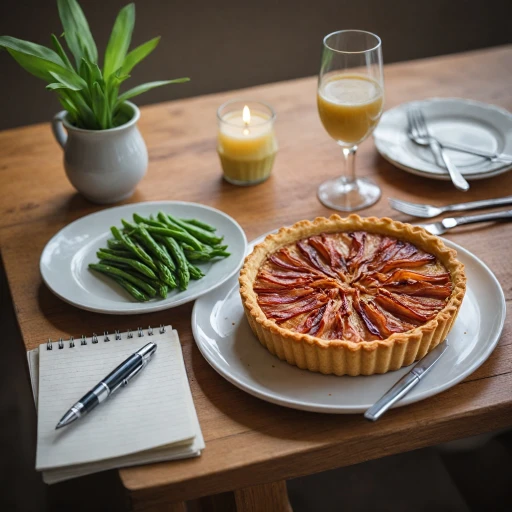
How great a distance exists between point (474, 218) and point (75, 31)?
124cm

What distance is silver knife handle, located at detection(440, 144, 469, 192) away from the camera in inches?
78.1

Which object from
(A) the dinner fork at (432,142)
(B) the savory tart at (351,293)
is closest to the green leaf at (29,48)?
(B) the savory tart at (351,293)

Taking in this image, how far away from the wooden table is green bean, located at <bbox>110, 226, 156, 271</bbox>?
15 cm

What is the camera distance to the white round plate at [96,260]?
5.30 feet

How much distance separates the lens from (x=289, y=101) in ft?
8.54

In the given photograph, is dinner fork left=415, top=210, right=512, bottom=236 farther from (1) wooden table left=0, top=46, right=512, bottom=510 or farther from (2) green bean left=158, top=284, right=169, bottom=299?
(2) green bean left=158, top=284, right=169, bottom=299

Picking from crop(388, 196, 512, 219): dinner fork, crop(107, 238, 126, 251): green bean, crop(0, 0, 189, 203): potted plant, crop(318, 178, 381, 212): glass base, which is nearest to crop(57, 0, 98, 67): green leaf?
crop(0, 0, 189, 203): potted plant

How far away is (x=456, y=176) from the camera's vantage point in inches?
79.9

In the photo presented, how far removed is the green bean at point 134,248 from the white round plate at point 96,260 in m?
0.07

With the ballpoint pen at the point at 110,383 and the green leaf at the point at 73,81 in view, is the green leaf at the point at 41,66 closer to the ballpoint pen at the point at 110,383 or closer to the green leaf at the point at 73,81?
the green leaf at the point at 73,81

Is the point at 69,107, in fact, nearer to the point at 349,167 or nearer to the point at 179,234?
the point at 179,234

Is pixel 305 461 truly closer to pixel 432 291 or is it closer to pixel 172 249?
pixel 432 291

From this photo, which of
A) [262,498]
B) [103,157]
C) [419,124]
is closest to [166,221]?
[103,157]

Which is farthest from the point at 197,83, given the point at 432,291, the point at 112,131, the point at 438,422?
the point at 438,422
